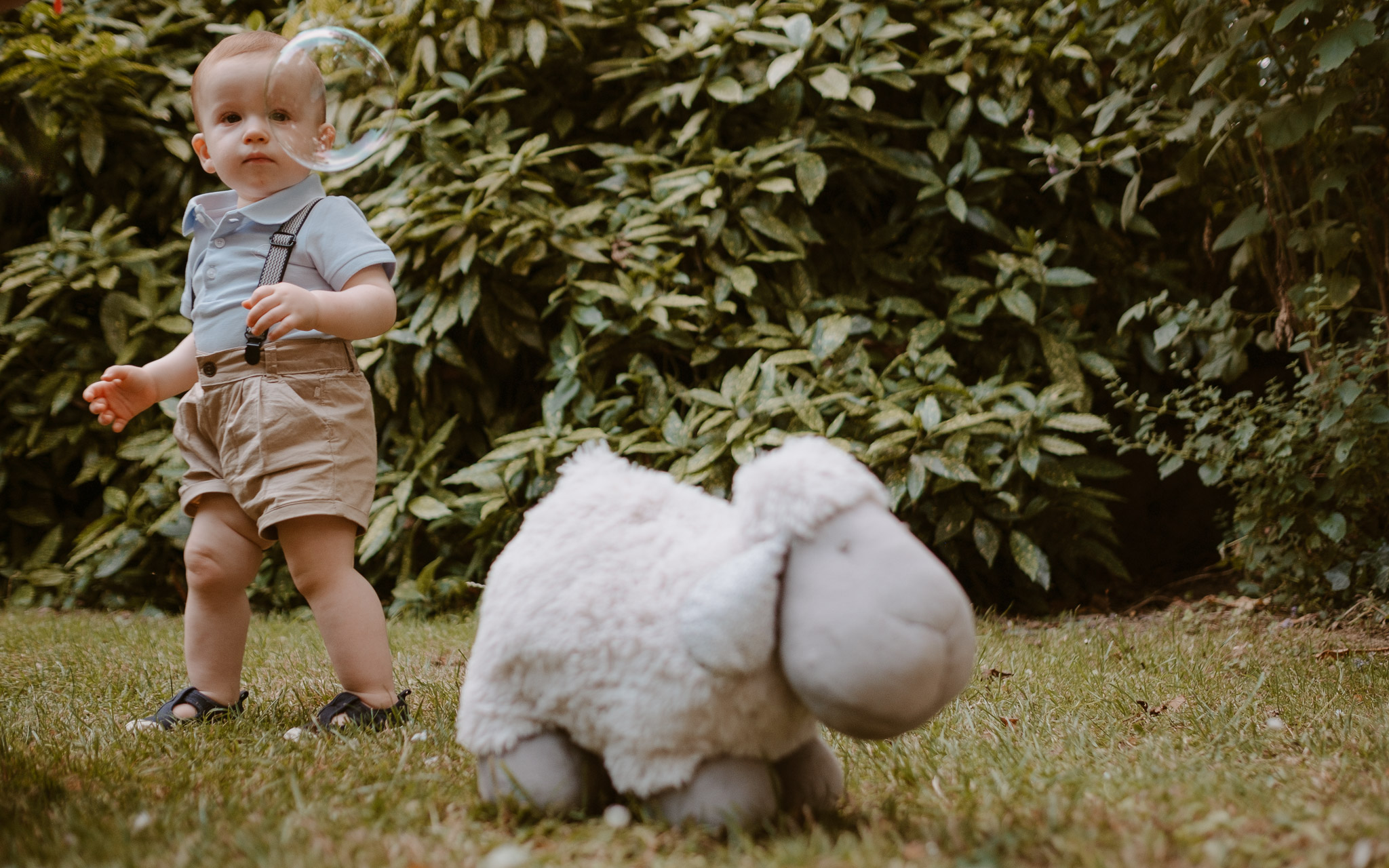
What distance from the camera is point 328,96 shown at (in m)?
2.18

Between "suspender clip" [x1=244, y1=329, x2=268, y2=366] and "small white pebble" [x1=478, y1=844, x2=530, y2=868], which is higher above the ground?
"suspender clip" [x1=244, y1=329, x2=268, y2=366]

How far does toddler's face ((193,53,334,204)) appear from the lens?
204 cm

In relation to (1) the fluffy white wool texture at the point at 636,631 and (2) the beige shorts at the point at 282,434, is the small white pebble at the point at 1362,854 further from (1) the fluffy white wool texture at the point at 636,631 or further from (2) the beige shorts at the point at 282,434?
(2) the beige shorts at the point at 282,434

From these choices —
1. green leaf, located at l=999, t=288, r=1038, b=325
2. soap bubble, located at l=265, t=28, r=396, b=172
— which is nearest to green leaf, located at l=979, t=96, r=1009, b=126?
green leaf, located at l=999, t=288, r=1038, b=325

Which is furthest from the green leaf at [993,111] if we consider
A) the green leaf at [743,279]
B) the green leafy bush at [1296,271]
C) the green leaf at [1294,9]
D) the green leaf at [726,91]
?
the green leaf at [1294,9]

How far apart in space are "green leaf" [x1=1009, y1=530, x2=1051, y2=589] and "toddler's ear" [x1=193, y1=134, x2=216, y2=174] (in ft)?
8.58

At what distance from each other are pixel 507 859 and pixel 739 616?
14.5 inches

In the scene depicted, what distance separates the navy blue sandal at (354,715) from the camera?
1918 mm

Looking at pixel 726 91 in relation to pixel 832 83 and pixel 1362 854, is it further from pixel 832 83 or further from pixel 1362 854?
pixel 1362 854

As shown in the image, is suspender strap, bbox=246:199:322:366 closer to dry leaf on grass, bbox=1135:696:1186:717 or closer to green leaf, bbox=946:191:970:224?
dry leaf on grass, bbox=1135:696:1186:717

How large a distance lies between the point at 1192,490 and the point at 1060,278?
1327 mm

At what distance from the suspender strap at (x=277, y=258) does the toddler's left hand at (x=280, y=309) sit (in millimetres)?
187

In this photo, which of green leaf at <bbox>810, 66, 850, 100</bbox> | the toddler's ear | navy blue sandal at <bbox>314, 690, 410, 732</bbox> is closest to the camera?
navy blue sandal at <bbox>314, 690, 410, 732</bbox>

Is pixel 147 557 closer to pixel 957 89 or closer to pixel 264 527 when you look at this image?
pixel 264 527
